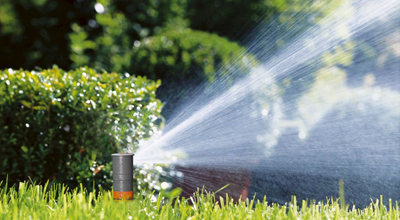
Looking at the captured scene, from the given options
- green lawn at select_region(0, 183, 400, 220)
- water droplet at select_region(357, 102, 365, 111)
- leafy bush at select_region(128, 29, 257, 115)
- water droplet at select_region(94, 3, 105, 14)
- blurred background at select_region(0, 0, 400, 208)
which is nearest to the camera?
green lawn at select_region(0, 183, 400, 220)

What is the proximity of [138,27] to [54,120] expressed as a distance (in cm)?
379

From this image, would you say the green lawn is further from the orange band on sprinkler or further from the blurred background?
the blurred background

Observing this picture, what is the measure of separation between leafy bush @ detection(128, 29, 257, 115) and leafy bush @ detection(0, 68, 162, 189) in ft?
4.93

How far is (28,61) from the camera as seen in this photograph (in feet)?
23.5

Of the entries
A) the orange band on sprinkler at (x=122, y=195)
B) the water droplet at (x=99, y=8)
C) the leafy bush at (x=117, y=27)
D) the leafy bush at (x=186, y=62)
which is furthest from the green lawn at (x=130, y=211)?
the water droplet at (x=99, y=8)

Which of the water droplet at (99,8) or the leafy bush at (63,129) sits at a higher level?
the water droplet at (99,8)

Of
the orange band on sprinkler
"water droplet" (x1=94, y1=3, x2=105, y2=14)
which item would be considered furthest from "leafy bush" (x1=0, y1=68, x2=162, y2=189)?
"water droplet" (x1=94, y1=3, x2=105, y2=14)

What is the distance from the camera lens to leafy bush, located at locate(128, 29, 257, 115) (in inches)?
213

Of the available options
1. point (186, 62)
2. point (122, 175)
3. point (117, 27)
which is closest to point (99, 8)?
point (117, 27)

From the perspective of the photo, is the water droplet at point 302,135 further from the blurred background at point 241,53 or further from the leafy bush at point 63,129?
the leafy bush at point 63,129

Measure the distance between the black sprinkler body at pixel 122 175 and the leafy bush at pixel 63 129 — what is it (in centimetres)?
110

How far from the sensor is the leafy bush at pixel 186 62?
541 cm

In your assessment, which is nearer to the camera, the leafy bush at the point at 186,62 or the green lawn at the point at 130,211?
the green lawn at the point at 130,211

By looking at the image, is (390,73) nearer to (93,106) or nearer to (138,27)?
(138,27)
